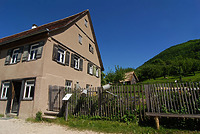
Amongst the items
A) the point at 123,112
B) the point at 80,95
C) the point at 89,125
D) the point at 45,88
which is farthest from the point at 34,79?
the point at 123,112

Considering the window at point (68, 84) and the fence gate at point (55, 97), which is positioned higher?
the window at point (68, 84)

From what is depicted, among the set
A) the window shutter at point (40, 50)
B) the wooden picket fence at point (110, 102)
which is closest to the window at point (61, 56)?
the window shutter at point (40, 50)

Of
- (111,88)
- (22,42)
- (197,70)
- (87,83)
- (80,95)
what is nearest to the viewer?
(111,88)

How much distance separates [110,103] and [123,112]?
760mm

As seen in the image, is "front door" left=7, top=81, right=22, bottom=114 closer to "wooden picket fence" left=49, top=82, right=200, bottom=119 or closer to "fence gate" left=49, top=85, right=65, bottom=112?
"fence gate" left=49, top=85, right=65, bottom=112

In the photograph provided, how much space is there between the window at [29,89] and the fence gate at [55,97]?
1.18m

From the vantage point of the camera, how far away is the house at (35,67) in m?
7.60

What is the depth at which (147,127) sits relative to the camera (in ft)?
15.0

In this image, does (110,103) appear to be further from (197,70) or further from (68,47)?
(197,70)

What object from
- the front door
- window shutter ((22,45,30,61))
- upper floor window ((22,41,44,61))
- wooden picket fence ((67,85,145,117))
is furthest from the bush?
window shutter ((22,45,30,61))

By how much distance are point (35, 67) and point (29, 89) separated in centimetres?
160

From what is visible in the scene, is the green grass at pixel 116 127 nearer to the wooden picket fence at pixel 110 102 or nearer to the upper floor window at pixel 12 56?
the wooden picket fence at pixel 110 102

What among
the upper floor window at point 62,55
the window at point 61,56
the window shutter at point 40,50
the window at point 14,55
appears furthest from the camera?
the window at point 14,55

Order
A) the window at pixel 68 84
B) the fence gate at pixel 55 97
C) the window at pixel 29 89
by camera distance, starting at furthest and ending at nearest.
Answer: the window at pixel 68 84 < the window at pixel 29 89 < the fence gate at pixel 55 97
